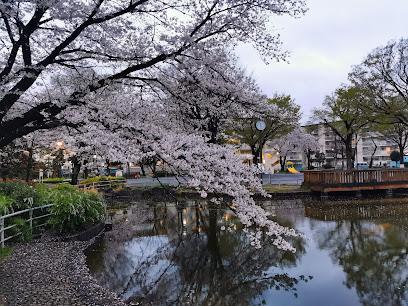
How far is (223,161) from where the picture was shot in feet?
17.4

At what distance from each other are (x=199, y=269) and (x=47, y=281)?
342 centimetres

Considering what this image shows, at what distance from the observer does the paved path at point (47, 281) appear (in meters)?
5.80

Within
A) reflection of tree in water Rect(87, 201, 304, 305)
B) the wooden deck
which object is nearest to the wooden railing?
the wooden deck

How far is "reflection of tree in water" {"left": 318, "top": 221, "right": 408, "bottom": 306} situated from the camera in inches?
287

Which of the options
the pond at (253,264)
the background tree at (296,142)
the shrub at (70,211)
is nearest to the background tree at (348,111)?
the background tree at (296,142)

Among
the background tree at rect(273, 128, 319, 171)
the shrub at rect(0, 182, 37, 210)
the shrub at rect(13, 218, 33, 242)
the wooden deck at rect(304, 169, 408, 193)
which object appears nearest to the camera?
the shrub at rect(13, 218, 33, 242)

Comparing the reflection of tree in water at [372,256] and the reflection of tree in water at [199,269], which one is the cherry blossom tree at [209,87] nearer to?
the reflection of tree in water at [199,269]

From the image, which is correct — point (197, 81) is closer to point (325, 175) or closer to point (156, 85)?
point (156, 85)

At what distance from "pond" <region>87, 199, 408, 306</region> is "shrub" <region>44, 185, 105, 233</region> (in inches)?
35.7

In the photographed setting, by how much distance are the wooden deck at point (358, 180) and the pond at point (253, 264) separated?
664 centimetres

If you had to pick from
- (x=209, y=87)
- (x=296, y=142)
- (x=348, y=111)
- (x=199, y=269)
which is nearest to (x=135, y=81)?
(x=209, y=87)

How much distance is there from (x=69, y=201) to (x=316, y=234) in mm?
7739

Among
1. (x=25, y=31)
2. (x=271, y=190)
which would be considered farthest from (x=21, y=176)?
(x=25, y=31)

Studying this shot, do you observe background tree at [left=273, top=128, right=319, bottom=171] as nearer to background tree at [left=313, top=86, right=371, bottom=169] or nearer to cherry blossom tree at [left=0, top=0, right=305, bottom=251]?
background tree at [left=313, top=86, right=371, bottom=169]
